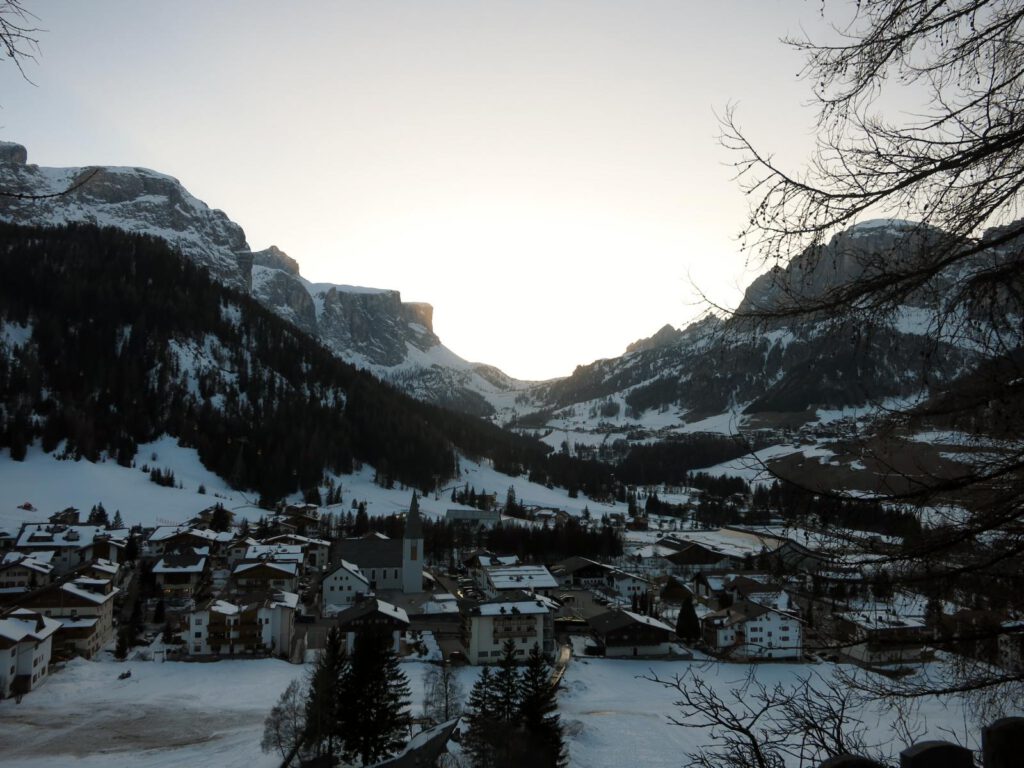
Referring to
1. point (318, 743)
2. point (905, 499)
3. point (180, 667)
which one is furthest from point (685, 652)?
point (905, 499)

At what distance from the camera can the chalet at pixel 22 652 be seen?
65.9 ft

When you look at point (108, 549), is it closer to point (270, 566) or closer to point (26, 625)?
point (270, 566)

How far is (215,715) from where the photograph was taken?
19.1 metres

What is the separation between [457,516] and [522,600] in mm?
30924

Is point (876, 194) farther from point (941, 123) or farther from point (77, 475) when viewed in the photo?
point (77, 475)

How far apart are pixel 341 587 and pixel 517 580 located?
935cm

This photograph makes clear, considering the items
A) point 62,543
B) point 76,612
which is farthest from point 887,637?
point 62,543

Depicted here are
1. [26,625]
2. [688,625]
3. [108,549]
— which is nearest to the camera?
[26,625]

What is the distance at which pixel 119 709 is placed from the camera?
19.4 meters

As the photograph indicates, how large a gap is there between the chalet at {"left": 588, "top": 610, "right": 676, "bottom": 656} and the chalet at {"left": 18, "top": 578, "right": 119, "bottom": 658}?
20.3m

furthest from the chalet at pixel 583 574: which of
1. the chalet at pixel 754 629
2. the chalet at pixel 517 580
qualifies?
the chalet at pixel 754 629

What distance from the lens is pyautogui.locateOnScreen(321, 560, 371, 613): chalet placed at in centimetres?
3388

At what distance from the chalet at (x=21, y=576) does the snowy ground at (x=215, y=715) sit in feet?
34.3

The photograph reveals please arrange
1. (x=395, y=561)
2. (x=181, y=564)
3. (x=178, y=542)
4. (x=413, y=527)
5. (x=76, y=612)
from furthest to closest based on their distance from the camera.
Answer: (x=178, y=542), (x=395, y=561), (x=413, y=527), (x=181, y=564), (x=76, y=612)
